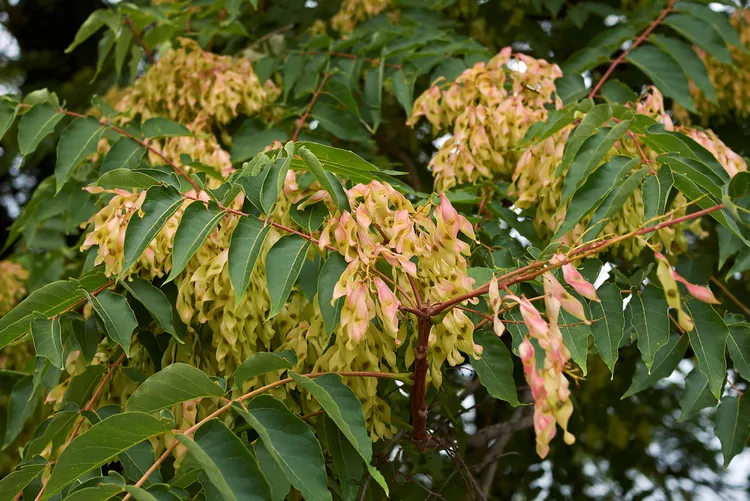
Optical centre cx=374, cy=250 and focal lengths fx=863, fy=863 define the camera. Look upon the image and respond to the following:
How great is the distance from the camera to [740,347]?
1743mm

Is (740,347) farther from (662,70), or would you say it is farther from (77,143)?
(77,143)

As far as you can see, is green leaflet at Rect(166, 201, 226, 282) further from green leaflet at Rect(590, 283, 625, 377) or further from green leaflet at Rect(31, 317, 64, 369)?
green leaflet at Rect(590, 283, 625, 377)

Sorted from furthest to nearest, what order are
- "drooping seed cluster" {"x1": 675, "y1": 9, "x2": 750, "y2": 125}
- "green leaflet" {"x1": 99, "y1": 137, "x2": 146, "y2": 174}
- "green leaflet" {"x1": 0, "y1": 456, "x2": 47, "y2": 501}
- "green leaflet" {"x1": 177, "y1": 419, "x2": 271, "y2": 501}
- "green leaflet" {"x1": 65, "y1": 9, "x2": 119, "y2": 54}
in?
"drooping seed cluster" {"x1": 675, "y1": 9, "x2": 750, "y2": 125} < "green leaflet" {"x1": 65, "y1": 9, "x2": 119, "y2": 54} < "green leaflet" {"x1": 99, "y1": 137, "x2": 146, "y2": 174} < "green leaflet" {"x1": 0, "y1": 456, "x2": 47, "y2": 501} < "green leaflet" {"x1": 177, "y1": 419, "x2": 271, "y2": 501}

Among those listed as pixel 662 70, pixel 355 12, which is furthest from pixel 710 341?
pixel 355 12

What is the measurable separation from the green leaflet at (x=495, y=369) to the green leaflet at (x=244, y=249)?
45 cm

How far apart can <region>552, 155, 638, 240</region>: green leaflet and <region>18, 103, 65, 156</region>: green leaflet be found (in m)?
1.28

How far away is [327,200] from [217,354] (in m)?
0.35

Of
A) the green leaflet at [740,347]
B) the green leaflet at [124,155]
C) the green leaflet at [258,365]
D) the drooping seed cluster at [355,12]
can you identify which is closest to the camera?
the green leaflet at [258,365]

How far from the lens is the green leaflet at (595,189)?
1.69 m

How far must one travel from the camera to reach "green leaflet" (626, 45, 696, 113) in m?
2.56

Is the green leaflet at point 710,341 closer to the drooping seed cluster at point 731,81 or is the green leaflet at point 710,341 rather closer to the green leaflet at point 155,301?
the green leaflet at point 155,301

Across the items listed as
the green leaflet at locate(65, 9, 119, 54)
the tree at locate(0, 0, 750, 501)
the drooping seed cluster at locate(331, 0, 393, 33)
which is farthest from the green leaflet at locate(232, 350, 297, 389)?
the drooping seed cluster at locate(331, 0, 393, 33)

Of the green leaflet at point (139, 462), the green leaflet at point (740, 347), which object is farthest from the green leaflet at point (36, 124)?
the green leaflet at point (740, 347)

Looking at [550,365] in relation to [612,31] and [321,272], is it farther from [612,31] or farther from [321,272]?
[612,31]
